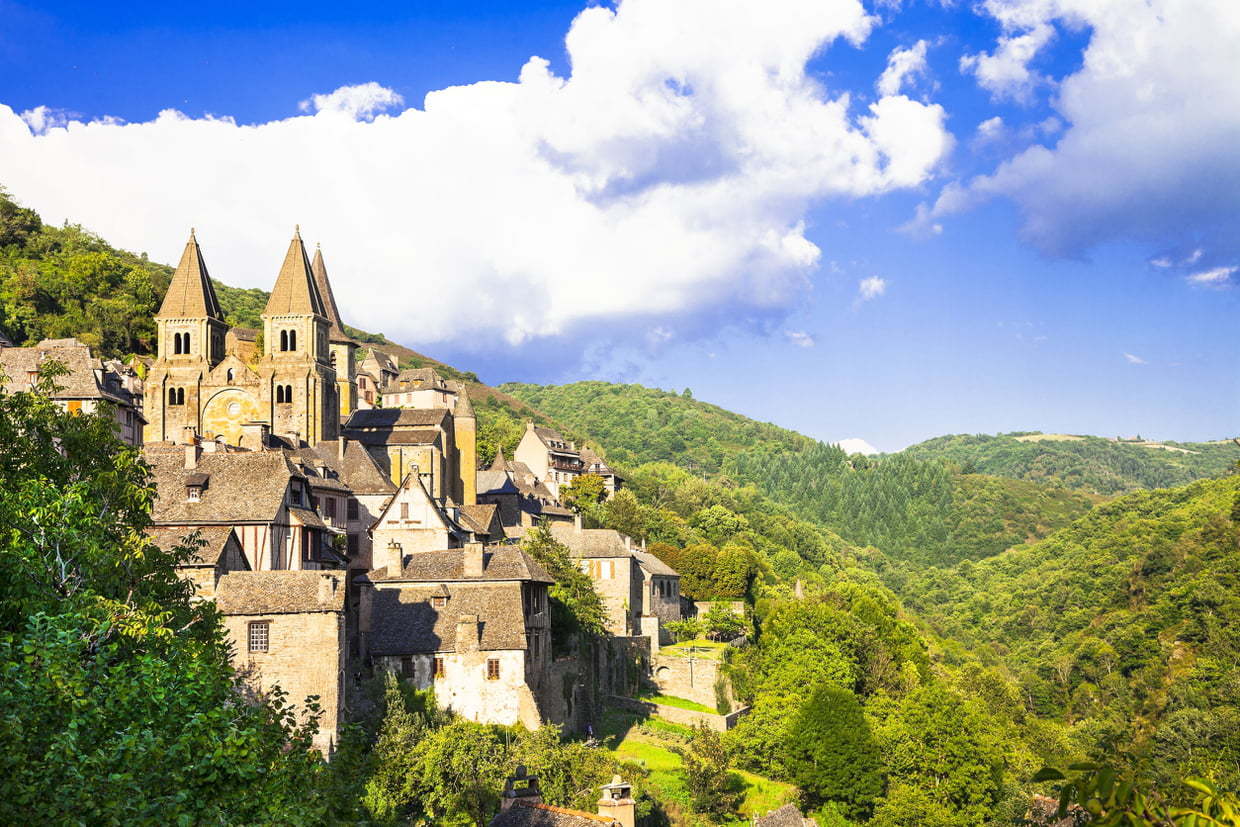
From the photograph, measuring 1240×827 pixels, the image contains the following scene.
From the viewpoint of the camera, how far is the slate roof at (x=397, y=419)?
86062 mm

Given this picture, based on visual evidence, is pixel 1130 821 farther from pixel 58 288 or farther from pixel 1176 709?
pixel 58 288

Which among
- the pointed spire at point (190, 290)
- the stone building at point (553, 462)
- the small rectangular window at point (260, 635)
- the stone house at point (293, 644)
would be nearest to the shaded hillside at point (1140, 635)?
the stone building at point (553, 462)

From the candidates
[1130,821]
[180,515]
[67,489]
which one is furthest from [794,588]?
[1130,821]

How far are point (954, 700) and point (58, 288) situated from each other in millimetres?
102724

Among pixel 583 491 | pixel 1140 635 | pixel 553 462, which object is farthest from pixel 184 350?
pixel 1140 635

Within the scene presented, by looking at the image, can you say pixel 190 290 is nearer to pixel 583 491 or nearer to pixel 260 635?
pixel 583 491

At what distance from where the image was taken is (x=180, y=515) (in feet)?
163

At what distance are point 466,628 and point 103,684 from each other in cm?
3197

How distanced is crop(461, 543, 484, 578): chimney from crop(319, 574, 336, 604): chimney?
12282 mm

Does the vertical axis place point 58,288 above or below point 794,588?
above

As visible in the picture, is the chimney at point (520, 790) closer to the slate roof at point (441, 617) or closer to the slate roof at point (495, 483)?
the slate roof at point (441, 617)

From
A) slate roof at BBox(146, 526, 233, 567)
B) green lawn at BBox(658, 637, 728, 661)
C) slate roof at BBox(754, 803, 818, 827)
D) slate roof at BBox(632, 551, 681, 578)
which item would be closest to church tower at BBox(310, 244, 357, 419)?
slate roof at BBox(632, 551, 681, 578)

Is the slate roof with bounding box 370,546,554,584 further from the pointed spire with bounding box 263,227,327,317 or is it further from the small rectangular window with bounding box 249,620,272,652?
the pointed spire with bounding box 263,227,327,317

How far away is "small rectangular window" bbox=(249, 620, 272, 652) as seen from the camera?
Answer: 42.3 m
